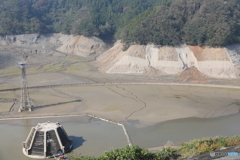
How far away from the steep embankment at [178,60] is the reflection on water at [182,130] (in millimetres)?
24638

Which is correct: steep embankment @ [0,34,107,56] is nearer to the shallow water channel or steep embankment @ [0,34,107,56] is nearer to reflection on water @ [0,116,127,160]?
reflection on water @ [0,116,127,160]

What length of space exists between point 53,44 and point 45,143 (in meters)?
88.6

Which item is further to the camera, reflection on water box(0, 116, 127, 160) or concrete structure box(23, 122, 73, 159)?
reflection on water box(0, 116, 127, 160)

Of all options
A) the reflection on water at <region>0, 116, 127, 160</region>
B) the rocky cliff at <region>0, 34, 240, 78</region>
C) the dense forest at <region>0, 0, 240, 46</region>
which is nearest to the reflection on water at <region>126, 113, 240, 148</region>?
the reflection on water at <region>0, 116, 127, 160</region>

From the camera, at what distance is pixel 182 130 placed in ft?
109

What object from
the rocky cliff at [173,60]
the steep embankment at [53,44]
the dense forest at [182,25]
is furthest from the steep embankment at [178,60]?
the steep embankment at [53,44]

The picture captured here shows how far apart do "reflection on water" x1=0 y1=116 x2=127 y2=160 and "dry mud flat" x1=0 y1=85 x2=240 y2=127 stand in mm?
2633

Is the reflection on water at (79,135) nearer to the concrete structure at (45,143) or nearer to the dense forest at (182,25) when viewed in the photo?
the concrete structure at (45,143)

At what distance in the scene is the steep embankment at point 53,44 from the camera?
317ft

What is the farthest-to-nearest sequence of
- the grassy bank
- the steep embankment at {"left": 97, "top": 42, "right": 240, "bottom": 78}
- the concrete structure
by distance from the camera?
the steep embankment at {"left": 97, "top": 42, "right": 240, "bottom": 78}, the concrete structure, the grassy bank

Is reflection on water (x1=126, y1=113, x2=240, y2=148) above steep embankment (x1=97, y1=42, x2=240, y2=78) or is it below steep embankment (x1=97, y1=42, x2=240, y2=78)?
below

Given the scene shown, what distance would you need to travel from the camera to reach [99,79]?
60.1 metres

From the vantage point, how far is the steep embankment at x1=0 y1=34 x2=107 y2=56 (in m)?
96.6

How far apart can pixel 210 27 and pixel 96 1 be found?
259 ft
